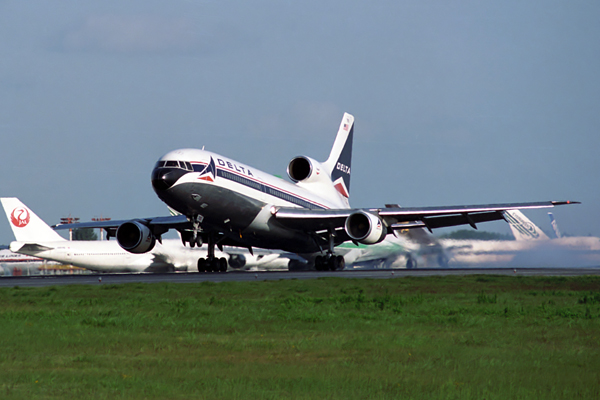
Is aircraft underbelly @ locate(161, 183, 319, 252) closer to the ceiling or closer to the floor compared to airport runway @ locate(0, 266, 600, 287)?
closer to the ceiling

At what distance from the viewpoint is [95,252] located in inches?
2442

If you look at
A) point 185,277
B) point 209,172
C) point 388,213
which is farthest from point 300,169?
point 185,277

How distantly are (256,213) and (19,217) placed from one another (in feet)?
93.2

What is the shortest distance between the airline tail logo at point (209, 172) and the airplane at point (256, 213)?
52 mm

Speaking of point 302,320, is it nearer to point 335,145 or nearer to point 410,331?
point 410,331

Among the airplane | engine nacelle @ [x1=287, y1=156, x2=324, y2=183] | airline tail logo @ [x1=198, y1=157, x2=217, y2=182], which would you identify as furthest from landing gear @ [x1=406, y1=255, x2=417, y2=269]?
airline tail logo @ [x1=198, y1=157, x2=217, y2=182]

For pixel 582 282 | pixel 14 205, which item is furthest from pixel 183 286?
pixel 14 205

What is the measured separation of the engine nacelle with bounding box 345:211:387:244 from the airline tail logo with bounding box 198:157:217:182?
8957 millimetres

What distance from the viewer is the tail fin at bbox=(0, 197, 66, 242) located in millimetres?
58344

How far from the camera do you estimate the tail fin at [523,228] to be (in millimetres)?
52594

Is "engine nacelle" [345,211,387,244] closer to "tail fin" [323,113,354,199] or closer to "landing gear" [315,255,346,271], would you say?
"landing gear" [315,255,346,271]

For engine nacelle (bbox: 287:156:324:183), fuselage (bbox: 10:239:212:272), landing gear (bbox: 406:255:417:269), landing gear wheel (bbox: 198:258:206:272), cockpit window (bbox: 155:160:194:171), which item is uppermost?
engine nacelle (bbox: 287:156:324:183)

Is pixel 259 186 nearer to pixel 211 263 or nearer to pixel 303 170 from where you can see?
pixel 211 263

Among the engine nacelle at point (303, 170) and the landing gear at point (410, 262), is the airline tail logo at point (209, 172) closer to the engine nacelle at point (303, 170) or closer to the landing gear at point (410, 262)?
the engine nacelle at point (303, 170)
